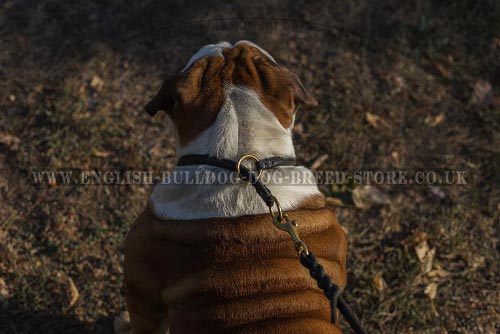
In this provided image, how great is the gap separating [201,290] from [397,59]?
340 cm

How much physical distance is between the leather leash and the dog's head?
205mm

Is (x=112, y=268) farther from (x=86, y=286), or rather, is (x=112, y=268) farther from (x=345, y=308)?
(x=345, y=308)

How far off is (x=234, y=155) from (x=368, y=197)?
1957mm

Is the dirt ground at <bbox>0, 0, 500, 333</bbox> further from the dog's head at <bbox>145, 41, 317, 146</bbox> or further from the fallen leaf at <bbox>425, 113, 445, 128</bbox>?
the dog's head at <bbox>145, 41, 317, 146</bbox>

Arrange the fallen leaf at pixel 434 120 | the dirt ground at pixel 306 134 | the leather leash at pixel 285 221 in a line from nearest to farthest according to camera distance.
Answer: the leather leash at pixel 285 221 → the dirt ground at pixel 306 134 → the fallen leaf at pixel 434 120

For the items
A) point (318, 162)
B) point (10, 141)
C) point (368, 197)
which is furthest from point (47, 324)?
point (368, 197)

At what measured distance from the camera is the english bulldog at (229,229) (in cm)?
213

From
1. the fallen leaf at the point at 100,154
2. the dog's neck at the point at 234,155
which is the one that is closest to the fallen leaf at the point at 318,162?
the dog's neck at the point at 234,155

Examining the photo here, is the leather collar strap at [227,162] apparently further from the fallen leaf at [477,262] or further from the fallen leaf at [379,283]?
the fallen leaf at [477,262]

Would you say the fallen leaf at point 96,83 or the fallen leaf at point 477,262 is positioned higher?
the fallen leaf at point 96,83

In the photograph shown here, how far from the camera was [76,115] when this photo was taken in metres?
4.03

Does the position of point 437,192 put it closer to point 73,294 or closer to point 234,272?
point 234,272

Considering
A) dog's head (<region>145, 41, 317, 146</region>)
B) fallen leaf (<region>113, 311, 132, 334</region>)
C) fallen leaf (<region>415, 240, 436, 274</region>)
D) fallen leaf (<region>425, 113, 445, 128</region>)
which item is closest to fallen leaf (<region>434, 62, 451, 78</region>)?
fallen leaf (<region>425, 113, 445, 128</region>)

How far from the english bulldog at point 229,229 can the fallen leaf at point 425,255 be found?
1.42m
